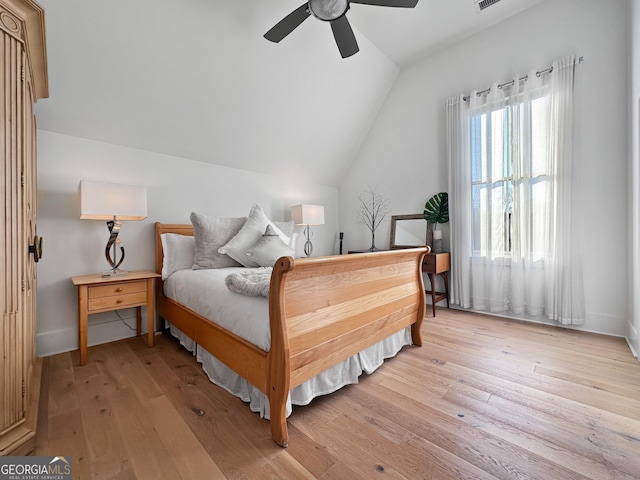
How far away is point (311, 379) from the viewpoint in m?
1.49

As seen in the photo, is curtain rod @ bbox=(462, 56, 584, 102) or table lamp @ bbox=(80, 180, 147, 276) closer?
table lamp @ bbox=(80, 180, 147, 276)

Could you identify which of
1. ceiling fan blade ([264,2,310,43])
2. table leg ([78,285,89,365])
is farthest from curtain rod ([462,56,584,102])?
table leg ([78,285,89,365])

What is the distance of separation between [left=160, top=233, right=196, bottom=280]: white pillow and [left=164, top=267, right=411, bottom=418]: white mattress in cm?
34

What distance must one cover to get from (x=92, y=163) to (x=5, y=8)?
1575mm

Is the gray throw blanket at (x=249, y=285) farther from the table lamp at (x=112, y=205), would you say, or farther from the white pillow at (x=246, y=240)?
the table lamp at (x=112, y=205)

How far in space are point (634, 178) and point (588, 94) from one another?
0.90m

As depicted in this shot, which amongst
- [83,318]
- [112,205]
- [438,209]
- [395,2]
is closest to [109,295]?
[83,318]

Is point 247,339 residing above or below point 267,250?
below

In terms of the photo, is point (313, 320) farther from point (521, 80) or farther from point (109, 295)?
point (521, 80)

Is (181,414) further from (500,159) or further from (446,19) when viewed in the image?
(446,19)

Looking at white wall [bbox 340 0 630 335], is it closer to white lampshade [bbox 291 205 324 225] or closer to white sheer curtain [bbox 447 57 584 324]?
white sheer curtain [bbox 447 57 584 324]

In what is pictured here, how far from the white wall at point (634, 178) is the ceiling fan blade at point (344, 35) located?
2.07 m

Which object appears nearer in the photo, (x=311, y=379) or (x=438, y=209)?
(x=311, y=379)

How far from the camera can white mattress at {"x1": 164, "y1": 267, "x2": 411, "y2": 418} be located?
1403 mm
